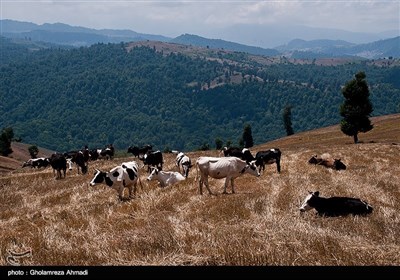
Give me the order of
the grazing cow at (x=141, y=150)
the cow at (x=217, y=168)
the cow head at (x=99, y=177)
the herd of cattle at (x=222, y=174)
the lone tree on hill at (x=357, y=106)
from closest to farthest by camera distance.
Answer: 1. the herd of cattle at (x=222, y=174)
2. the cow at (x=217, y=168)
3. the cow head at (x=99, y=177)
4. the grazing cow at (x=141, y=150)
5. the lone tree on hill at (x=357, y=106)

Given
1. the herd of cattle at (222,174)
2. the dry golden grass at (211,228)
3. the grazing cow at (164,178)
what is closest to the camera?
the dry golden grass at (211,228)

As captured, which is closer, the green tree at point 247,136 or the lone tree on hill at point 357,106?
the lone tree on hill at point 357,106

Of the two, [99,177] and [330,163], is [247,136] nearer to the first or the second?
[330,163]

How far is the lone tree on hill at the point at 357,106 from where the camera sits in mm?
73938

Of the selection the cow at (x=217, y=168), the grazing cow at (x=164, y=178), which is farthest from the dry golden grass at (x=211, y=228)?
Answer: the cow at (x=217, y=168)

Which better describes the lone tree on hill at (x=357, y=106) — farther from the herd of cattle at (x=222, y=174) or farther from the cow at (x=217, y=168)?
the cow at (x=217, y=168)

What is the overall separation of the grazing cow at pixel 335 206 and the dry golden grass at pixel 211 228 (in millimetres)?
511

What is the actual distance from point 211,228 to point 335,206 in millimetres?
6793

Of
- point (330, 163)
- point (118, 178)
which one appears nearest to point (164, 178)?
point (118, 178)

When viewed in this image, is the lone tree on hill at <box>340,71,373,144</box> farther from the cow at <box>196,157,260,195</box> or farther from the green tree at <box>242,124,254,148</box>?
the green tree at <box>242,124,254,148</box>

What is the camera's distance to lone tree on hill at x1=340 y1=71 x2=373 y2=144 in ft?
243

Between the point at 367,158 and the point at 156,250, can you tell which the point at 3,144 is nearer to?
the point at 367,158

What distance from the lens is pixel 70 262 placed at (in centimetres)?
984
